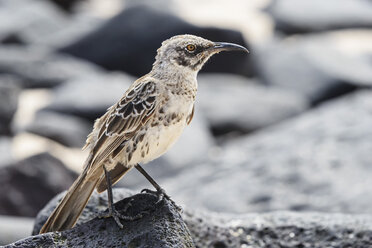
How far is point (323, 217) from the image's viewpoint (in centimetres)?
677

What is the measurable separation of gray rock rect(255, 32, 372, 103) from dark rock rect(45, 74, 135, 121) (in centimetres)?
349

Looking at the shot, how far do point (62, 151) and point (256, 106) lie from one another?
159 inches

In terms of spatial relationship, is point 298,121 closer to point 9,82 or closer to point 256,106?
point 256,106

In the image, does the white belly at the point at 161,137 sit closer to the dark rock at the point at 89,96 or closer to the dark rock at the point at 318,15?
the dark rock at the point at 89,96

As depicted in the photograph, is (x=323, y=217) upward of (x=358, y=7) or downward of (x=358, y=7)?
downward

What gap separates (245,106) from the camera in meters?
14.7

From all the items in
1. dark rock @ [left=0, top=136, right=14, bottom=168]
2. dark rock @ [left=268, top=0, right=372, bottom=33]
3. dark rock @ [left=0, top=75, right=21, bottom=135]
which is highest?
dark rock @ [left=268, top=0, right=372, bottom=33]

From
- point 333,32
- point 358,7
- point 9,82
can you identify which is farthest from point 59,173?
point 358,7

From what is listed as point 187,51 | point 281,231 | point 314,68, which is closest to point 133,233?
point 187,51

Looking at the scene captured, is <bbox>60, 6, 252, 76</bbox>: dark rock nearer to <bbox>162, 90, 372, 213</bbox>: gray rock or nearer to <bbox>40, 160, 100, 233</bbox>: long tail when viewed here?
<bbox>162, 90, 372, 213</bbox>: gray rock

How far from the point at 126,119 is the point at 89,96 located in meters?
8.62

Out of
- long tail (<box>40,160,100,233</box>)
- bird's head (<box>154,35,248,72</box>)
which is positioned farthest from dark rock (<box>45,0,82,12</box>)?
long tail (<box>40,160,100,233</box>)

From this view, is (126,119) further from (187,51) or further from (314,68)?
(314,68)

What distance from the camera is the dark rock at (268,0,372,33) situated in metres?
18.8
